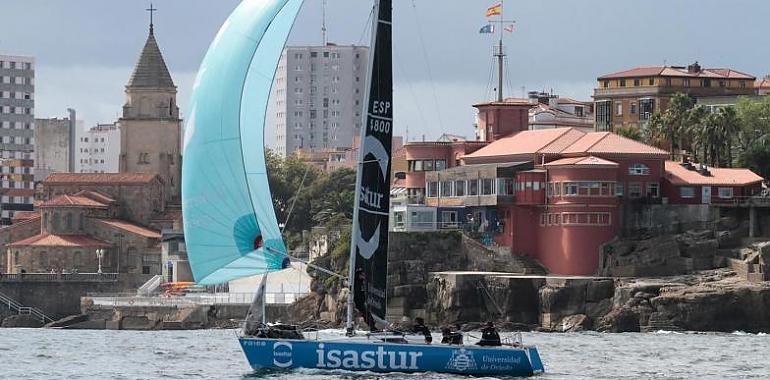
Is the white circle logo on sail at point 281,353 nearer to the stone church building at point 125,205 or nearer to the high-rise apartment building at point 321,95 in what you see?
the stone church building at point 125,205

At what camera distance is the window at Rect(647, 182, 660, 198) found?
86.8 metres

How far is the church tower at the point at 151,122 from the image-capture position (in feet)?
384

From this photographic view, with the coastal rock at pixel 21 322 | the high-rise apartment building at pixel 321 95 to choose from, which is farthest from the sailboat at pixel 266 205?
the high-rise apartment building at pixel 321 95

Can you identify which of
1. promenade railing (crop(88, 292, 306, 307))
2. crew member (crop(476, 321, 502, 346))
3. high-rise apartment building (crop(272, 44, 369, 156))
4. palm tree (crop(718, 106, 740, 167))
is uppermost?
high-rise apartment building (crop(272, 44, 369, 156))

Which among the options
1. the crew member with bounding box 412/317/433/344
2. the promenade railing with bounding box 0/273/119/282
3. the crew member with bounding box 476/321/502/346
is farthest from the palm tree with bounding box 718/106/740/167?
the crew member with bounding box 412/317/433/344

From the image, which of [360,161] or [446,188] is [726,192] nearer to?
[446,188]

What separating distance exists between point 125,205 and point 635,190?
35.7m

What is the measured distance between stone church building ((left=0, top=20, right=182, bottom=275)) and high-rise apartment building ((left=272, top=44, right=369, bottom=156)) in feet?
239

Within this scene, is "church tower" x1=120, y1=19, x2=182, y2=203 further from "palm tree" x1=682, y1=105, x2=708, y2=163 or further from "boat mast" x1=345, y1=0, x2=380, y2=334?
"boat mast" x1=345, y1=0, x2=380, y2=334

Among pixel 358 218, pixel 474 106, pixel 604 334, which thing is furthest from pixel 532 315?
pixel 358 218

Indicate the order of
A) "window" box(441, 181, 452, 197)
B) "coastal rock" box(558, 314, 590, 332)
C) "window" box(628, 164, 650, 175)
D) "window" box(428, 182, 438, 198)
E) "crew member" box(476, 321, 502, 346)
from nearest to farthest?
"crew member" box(476, 321, 502, 346) → "coastal rock" box(558, 314, 590, 332) → "window" box(628, 164, 650, 175) → "window" box(441, 181, 452, 197) → "window" box(428, 182, 438, 198)

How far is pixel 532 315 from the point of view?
80.4 metres

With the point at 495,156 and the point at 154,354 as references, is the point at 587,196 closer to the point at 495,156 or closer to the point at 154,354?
the point at 495,156

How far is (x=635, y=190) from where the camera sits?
8650 centimetres
